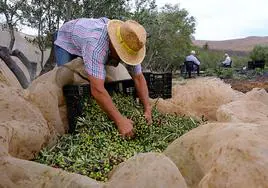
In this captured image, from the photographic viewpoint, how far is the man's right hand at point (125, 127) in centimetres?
409

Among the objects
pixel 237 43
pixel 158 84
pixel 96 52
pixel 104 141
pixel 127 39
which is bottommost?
pixel 237 43

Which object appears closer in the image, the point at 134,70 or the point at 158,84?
the point at 134,70

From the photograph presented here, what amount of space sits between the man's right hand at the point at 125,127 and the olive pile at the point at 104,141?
1.7 inches

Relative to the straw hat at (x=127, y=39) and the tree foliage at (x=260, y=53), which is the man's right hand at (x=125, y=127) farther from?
the tree foliage at (x=260, y=53)

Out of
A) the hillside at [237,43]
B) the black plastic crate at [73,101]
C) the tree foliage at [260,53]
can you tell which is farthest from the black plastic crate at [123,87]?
the hillside at [237,43]

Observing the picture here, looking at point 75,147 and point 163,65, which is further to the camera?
point 163,65

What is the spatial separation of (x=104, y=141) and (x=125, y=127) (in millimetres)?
254

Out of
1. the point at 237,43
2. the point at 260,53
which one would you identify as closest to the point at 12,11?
the point at 260,53

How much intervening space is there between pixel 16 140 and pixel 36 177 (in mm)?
697

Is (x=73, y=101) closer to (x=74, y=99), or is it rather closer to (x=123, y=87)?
(x=74, y=99)

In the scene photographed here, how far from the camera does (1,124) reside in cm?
332

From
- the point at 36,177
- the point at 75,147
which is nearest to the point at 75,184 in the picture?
the point at 36,177

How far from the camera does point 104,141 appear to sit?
396 centimetres

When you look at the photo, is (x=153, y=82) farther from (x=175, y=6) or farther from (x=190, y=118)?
(x=175, y=6)
